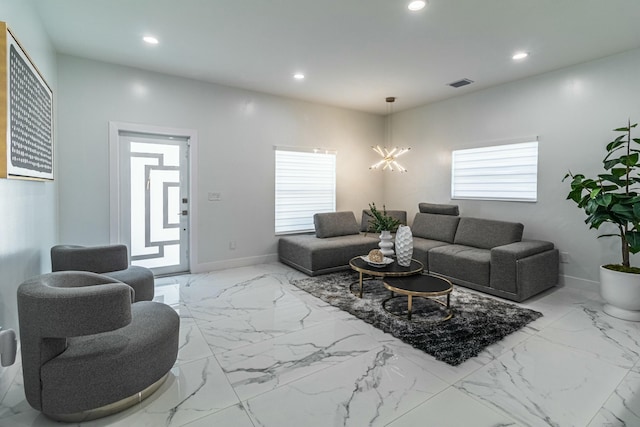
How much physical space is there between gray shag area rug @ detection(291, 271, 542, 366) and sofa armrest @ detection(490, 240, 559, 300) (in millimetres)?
247

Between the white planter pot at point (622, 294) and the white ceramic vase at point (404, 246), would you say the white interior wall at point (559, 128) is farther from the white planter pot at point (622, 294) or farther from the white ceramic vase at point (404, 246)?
the white ceramic vase at point (404, 246)

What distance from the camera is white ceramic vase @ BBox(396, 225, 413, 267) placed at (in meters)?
3.67

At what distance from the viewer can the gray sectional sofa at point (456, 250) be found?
12.1ft

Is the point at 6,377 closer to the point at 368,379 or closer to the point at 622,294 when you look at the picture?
the point at 368,379

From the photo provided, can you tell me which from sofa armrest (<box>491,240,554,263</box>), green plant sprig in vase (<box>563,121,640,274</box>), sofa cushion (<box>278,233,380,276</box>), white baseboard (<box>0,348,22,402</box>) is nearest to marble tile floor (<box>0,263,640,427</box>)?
white baseboard (<box>0,348,22,402</box>)

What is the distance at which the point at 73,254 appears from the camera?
2.97 meters

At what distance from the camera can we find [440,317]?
10.3 feet

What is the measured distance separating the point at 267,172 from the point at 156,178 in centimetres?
167

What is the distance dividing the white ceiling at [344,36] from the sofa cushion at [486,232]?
6.71ft

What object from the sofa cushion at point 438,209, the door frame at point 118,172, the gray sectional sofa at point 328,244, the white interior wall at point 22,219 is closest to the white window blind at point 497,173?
the sofa cushion at point 438,209

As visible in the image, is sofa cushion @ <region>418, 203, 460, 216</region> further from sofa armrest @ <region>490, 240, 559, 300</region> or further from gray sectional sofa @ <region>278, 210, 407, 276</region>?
sofa armrest @ <region>490, 240, 559, 300</region>

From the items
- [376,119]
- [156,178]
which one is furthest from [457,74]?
[156,178]

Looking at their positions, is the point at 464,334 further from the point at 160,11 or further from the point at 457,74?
the point at 160,11

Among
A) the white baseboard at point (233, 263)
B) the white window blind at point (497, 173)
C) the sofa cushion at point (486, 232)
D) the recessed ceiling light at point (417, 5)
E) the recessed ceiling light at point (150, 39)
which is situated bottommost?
the white baseboard at point (233, 263)
